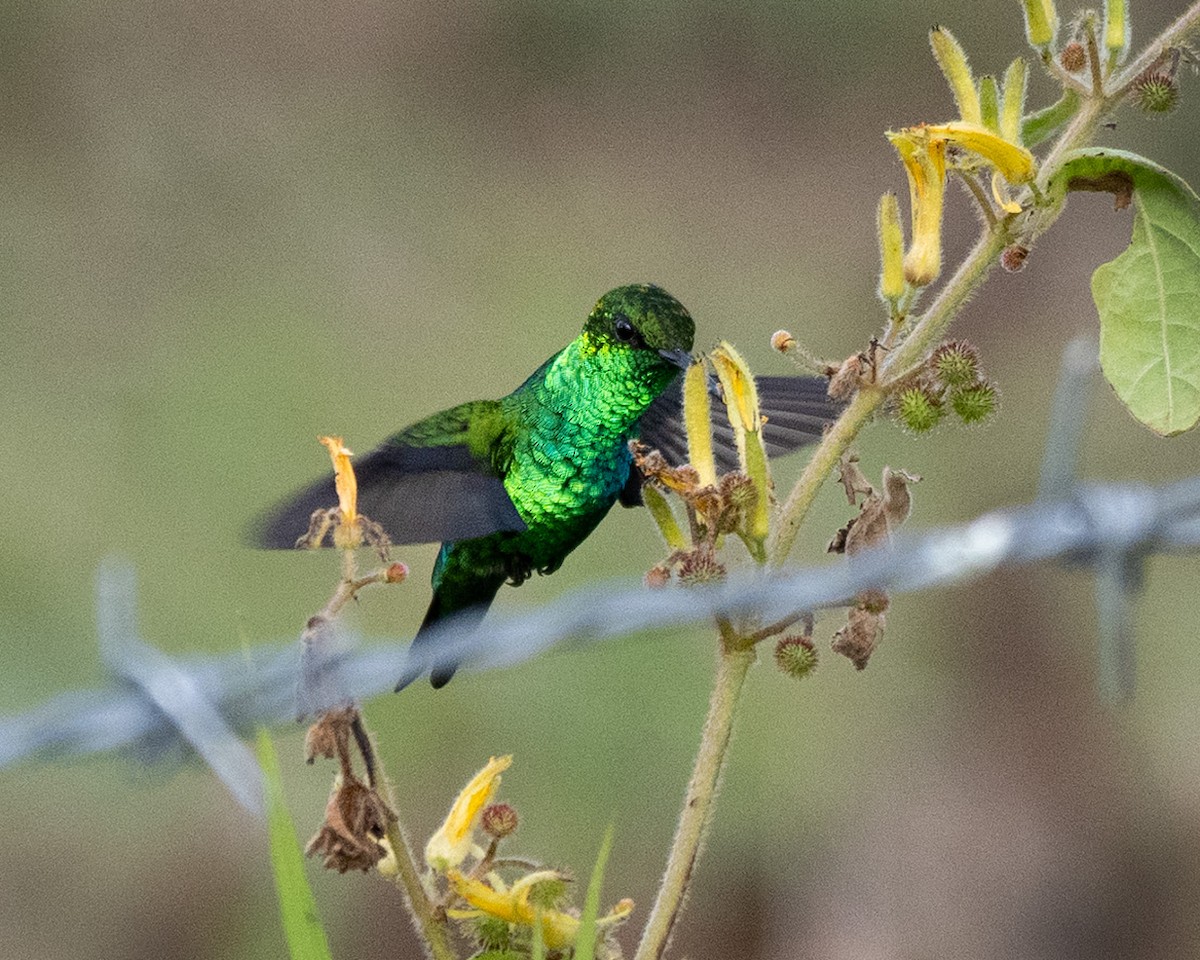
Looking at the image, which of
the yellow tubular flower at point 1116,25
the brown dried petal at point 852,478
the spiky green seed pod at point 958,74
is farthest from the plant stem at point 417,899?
the yellow tubular flower at point 1116,25

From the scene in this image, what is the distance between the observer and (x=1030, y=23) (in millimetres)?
1316

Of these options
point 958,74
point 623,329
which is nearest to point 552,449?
point 623,329

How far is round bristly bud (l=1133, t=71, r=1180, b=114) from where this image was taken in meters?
1.25

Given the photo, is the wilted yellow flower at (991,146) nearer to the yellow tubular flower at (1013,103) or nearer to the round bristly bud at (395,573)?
the yellow tubular flower at (1013,103)

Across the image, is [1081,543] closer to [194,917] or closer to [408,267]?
[194,917]

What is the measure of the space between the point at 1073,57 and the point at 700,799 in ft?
2.03

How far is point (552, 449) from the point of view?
1954 millimetres

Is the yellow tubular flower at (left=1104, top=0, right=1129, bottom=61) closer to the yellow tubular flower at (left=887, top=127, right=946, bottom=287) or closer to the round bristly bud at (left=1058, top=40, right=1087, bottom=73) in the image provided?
the round bristly bud at (left=1058, top=40, right=1087, bottom=73)

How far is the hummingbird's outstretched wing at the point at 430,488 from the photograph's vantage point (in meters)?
1.62

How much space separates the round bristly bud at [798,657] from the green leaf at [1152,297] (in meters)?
0.29

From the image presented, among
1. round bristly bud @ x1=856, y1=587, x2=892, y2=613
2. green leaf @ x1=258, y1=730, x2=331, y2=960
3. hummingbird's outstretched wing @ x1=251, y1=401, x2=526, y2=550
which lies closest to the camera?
green leaf @ x1=258, y1=730, x2=331, y2=960

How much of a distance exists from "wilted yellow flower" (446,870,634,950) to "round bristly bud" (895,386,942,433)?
0.39 meters

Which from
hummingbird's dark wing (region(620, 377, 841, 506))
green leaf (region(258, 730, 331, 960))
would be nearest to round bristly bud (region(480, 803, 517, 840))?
green leaf (region(258, 730, 331, 960))

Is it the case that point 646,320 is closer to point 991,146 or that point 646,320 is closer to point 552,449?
point 552,449
